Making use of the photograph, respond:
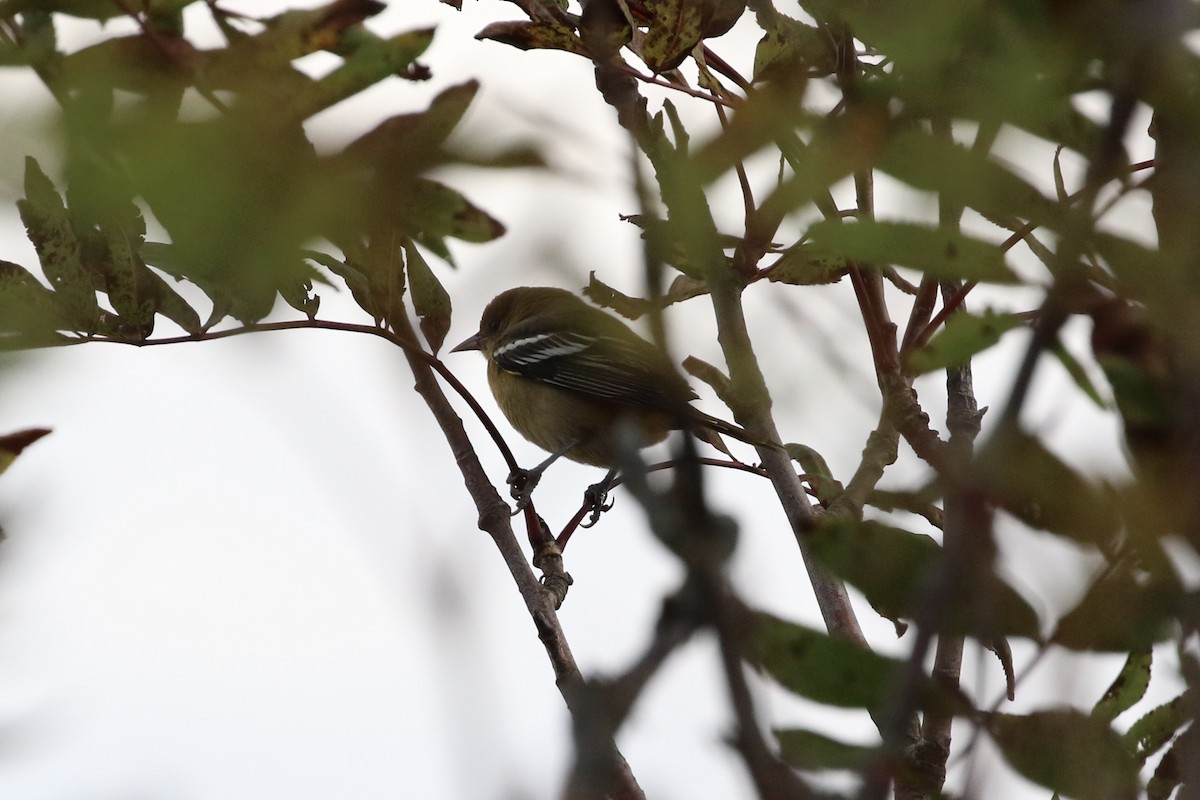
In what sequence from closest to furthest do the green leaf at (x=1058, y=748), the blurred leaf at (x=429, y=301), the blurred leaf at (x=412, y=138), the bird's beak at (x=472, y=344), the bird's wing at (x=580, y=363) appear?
the blurred leaf at (x=412, y=138)
the green leaf at (x=1058, y=748)
the blurred leaf at (x=429, y=301)
the bird's wing at (x=580, y=363)
the bird's beak at (x=472, y=344)

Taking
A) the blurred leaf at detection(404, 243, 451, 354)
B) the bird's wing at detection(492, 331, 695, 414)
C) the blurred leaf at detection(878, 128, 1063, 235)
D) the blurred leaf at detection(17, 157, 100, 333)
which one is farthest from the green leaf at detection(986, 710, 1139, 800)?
the bird's wing at detection(492, 331, 695, 414)

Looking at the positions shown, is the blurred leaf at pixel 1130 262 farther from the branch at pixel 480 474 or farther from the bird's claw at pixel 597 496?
the bird's claw at pixel 597 496

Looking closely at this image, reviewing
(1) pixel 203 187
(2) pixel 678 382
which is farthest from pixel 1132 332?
(1) pixel 203 187

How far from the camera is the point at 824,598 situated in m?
2.35

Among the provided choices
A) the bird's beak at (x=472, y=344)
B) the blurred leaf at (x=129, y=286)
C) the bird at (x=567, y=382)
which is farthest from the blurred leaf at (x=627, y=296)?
the bird's beak at (x=472, y=344)

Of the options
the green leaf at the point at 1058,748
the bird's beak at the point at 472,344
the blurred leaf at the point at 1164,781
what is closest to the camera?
the green leaf at the point at 1058,748

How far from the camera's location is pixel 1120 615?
110cm

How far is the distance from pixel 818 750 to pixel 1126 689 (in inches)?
19.8

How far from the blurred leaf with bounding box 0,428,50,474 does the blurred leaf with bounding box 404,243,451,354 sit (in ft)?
3.71

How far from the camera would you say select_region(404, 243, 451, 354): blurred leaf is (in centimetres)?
246

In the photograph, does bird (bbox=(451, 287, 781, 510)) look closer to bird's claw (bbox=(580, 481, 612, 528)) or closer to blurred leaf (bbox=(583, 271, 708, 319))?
bird's claw (bbox=(580, 481, 612, 528))

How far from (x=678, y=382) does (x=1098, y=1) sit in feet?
1.52

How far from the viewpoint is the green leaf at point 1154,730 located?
149cm

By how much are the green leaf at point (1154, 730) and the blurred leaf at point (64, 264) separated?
150cm
